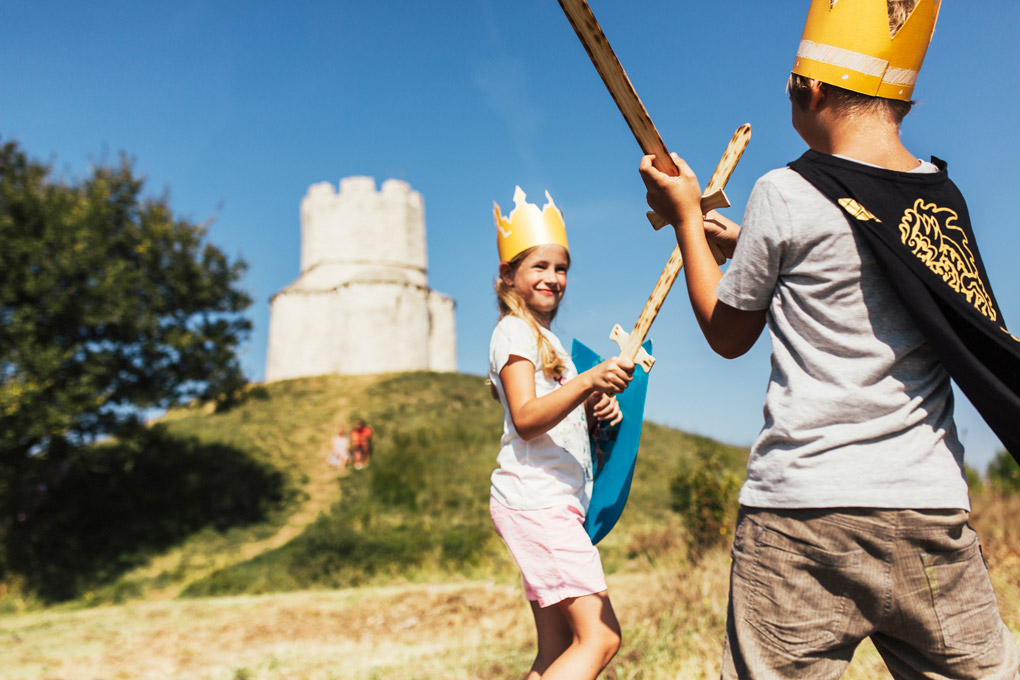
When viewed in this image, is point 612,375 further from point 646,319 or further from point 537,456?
point 537,456

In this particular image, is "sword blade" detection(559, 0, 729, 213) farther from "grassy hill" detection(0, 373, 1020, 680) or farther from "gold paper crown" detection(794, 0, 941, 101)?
"grassy hill" detection(0, 373, 1020, 680)

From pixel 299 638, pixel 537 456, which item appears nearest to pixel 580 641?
pixel 537 456

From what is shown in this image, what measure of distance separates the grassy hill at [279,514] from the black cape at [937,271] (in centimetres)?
774

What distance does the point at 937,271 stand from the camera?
1.39m

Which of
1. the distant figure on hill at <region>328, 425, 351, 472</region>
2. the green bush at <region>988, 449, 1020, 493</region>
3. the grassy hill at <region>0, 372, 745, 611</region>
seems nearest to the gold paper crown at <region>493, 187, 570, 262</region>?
the grassy hill at <region>0, 372, 745, 611</region>

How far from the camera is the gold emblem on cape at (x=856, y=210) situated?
1.40 metres

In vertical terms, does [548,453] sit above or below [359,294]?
below

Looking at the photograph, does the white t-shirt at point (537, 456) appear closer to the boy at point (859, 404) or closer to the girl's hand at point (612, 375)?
the girl's hand at point (612, 375)

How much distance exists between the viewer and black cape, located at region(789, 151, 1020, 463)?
4.40 ft

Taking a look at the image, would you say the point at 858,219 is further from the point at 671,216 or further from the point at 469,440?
the point at 469,440

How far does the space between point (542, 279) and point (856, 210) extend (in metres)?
1.40

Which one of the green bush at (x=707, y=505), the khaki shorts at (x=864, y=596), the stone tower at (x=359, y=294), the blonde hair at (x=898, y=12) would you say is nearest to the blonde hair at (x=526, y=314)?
the khaki shorts at (x=864, y=596)

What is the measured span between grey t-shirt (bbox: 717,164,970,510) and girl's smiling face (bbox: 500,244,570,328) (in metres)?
1.21

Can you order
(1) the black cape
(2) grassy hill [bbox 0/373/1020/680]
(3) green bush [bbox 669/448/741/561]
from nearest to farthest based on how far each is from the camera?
(1) the black cape, (2) grassy hill [bbox 0/373/1020/680], (3) green bush [bbox 669/448/741/561]
